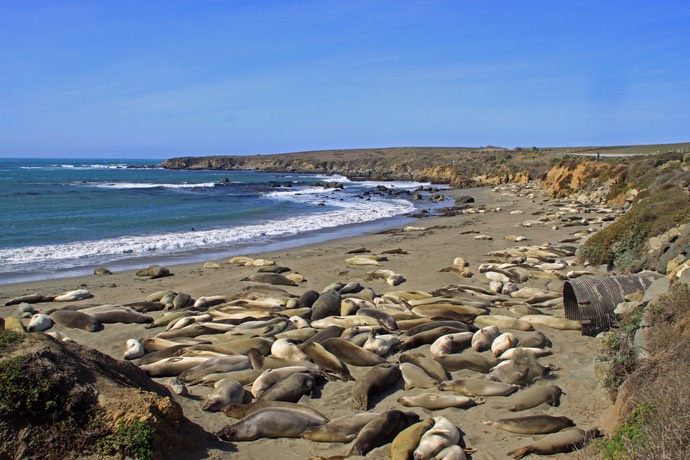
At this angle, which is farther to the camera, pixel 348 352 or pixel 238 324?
pixel 238 324

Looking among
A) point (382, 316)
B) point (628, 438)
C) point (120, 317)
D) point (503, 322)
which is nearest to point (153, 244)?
point (120, 317)

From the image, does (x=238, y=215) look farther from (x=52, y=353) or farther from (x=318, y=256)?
(x=52, y=353)

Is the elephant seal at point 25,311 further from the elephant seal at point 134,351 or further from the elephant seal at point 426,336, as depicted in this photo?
the elephant seal at point 426,336

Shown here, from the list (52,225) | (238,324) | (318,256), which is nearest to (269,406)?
(238,324)

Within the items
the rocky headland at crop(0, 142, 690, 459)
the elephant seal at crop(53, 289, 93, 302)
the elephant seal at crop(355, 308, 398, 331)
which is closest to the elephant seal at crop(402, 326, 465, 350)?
the rocky headland at crop(0, 142, 690, 459)

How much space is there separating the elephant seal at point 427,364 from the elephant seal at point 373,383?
278 millimetres

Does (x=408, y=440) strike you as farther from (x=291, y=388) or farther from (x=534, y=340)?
(x=534, y=340)

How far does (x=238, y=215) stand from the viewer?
33.1m

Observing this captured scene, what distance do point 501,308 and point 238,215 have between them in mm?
24246

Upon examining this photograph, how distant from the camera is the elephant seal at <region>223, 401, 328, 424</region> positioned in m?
6.26

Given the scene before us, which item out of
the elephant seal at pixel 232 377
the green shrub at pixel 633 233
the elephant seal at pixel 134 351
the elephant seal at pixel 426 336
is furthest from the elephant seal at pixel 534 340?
the elephant seal at pixel 134 351

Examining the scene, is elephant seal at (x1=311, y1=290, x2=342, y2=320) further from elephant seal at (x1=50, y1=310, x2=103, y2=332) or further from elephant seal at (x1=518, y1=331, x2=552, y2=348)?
elephant seal at (x1=50, y1=310, x2=103, y2=332)

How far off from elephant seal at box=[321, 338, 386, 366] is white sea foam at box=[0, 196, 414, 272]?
13198 millimetres

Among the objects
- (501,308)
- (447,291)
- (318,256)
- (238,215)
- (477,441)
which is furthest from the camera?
(238,215)
